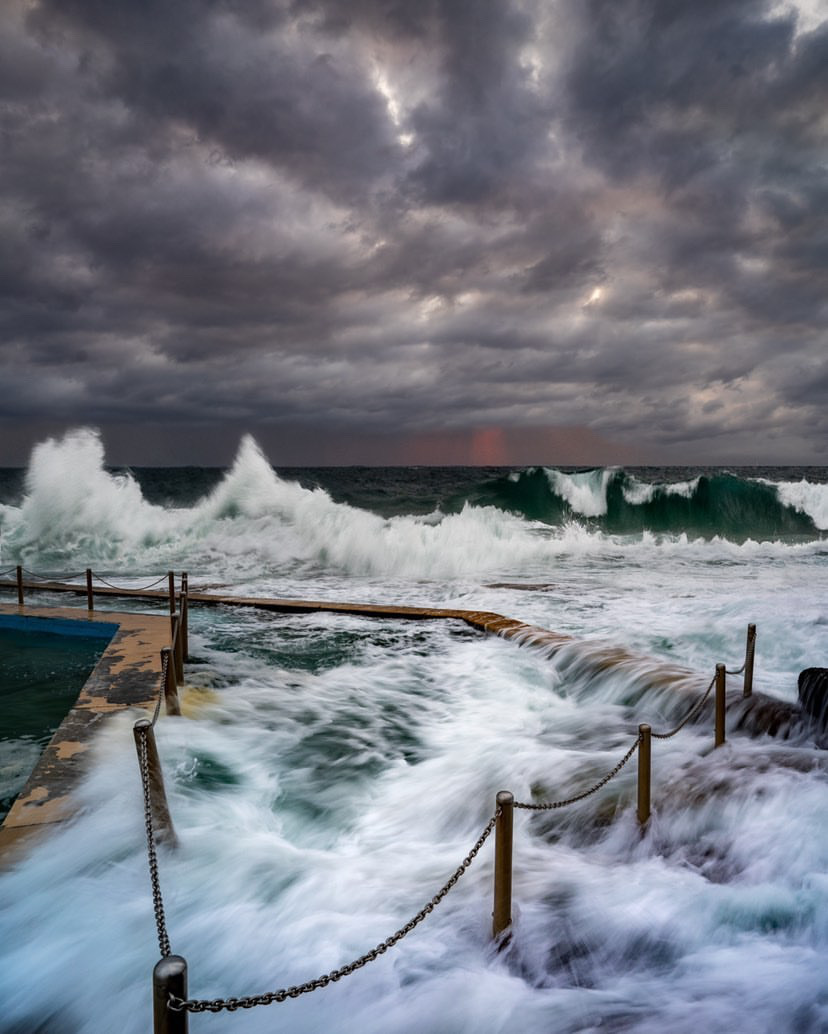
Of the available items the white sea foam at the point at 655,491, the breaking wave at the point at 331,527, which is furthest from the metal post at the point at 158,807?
the white sea foam at the point at 655,491

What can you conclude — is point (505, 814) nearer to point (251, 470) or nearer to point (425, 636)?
point (425, 636)

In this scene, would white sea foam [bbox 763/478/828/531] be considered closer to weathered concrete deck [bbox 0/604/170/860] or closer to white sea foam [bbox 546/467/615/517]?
white sea foam [bbox 546/467/615/517]

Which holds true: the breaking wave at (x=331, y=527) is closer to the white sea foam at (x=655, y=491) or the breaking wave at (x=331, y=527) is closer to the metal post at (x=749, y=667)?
the white sea foam at (x=655, y=491)

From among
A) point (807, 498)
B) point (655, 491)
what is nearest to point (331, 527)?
point (655, 491)

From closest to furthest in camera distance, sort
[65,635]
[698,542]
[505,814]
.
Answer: [505,814] → [65,635] → [698,542]

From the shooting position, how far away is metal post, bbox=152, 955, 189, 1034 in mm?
1770

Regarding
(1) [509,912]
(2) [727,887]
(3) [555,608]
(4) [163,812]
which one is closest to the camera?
(1) [509,912]

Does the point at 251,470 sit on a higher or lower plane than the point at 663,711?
higher

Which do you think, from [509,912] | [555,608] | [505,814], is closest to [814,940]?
[509,912]

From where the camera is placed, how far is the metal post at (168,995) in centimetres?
177

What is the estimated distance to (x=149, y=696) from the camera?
6.85m

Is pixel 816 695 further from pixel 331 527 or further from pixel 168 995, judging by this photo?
pixel 331 527

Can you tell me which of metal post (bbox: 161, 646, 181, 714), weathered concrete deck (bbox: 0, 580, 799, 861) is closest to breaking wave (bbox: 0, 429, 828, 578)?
weathered concrete deck (bbox: 0, 580, 799, 861)

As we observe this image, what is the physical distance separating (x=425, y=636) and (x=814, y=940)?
25.7 feet
